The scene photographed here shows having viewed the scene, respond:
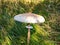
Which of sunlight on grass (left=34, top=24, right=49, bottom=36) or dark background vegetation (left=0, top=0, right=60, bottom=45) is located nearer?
dark background vegetation (left=0, top=0, right=60, bottom=45)

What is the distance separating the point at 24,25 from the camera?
5410 millimetres

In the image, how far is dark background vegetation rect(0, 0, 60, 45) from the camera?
509 centimetres

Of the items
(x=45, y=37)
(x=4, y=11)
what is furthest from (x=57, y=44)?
(x=4, y=11)

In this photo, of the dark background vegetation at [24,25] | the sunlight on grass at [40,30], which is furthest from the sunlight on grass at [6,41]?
the sunlight on grass at [40,30]

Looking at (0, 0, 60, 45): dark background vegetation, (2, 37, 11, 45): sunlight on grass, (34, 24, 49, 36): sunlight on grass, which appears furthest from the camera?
(34, 24, 49, 36): sunlight on grass

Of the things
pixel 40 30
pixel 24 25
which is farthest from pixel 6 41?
pixel 40 30

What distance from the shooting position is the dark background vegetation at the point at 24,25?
509cm

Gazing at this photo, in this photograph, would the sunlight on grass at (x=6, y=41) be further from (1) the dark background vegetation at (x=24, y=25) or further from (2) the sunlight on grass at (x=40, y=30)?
(2) the sunlight on grass at (x=40, y=30)

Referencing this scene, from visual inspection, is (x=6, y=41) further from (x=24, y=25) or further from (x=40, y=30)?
(x=40, y=30)

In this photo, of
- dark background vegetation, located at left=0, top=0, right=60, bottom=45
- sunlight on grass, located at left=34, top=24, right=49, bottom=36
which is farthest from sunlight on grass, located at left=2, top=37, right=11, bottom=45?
sunlight on grass, located at left=34, top=24, right=49, bottom=36

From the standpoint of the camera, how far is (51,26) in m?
5.86

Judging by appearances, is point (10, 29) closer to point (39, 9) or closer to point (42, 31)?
point (42, 31)

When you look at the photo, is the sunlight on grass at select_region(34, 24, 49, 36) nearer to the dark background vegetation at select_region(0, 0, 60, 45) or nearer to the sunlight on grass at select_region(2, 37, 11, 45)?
the dark background vegetation at select_region(0, 0, 60, 45)

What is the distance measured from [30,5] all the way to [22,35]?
1191 mm
